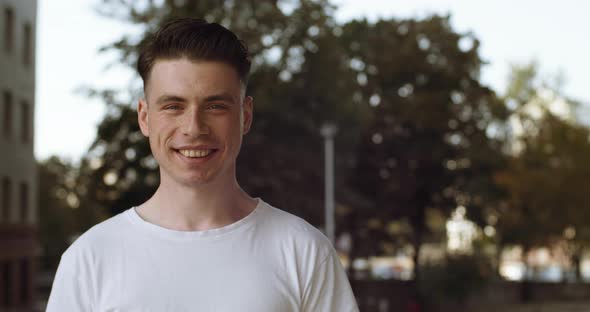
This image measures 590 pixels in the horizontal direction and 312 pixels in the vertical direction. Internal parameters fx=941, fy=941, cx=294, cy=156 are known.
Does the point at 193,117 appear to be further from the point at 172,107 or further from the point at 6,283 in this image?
the point at 6,283

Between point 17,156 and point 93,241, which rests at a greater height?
point 17,156

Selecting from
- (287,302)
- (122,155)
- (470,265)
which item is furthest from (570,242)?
(287,302)

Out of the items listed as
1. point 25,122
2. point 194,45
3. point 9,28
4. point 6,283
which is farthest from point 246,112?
point 25,122

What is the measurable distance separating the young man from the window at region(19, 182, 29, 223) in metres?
35.1

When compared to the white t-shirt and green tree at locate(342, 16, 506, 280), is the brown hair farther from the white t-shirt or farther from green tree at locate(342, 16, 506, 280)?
green tree at locate(342, 16, 506, 280)

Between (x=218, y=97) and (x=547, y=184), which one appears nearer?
(x=218, y=97)

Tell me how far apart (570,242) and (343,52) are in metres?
17.2

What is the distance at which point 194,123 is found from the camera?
2.41m

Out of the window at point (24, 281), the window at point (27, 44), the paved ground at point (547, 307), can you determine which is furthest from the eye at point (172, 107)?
the paved ground at point (547, 307)

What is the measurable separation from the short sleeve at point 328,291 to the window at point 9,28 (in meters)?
33.3

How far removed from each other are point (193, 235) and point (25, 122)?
3569 cm

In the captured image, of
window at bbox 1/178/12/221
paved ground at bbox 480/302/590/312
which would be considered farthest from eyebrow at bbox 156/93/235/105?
paved ground at bbox 480/302/590/312

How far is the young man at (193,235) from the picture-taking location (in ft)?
7.96

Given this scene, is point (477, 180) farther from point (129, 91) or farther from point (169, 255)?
point (169, 255)
